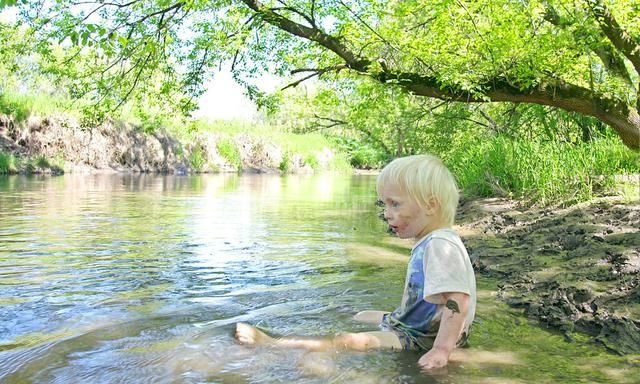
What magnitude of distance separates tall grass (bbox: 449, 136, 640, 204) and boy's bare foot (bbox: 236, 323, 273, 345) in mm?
5886

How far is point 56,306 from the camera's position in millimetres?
3816

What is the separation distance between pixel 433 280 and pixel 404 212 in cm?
36

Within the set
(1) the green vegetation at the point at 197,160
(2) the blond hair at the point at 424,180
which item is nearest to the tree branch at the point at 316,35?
(2) the blond hair at the point at 424,180

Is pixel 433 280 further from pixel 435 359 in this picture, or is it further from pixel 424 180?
pixel 424 180

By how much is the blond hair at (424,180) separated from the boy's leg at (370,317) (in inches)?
33.2

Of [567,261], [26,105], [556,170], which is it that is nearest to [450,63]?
[556,170]

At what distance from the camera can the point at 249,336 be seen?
296 centimetres

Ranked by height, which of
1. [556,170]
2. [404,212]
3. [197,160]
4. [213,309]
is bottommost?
[213,309]

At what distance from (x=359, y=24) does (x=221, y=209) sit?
4127mm

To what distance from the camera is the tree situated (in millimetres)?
8203

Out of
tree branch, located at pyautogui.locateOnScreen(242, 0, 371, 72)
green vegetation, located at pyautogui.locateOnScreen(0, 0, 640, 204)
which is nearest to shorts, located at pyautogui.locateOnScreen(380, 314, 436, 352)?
green vegetation, located at pyautogui.locateOnScreen(0, 0, 640, 204)

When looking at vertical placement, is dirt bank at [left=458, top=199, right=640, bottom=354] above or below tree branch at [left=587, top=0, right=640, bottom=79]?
below

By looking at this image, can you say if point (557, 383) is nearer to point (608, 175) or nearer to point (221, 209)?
point (608, 175)

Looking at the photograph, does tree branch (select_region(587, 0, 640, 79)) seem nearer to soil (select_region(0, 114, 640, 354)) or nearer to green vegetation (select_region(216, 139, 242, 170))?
soil (select_region(0, 114, 640, 354))
